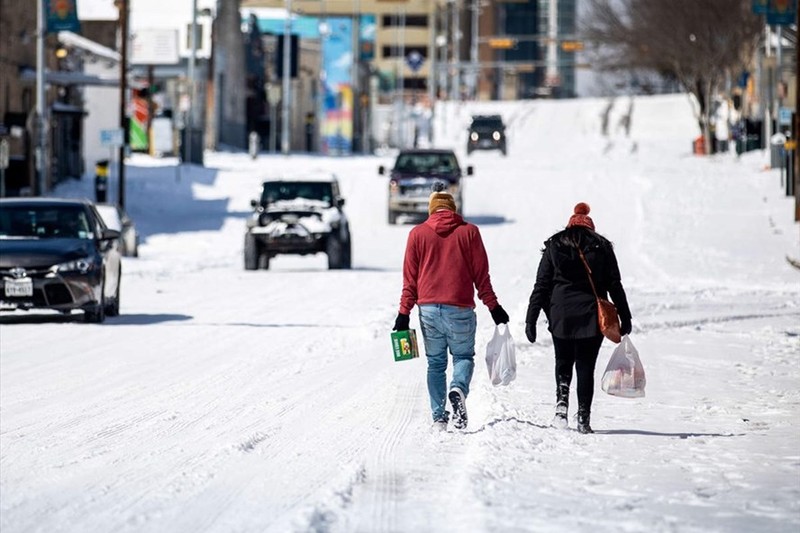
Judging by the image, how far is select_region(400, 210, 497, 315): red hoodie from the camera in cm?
1188

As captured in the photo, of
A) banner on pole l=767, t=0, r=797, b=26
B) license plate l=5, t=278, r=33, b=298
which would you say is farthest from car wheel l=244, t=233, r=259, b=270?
banner on pole l=767, t=0, r=797, b=26

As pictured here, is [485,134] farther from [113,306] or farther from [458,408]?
[458,408]

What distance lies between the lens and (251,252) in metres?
34.4

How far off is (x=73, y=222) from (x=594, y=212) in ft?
107

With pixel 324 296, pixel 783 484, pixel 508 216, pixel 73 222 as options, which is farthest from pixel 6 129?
pixel 783 484

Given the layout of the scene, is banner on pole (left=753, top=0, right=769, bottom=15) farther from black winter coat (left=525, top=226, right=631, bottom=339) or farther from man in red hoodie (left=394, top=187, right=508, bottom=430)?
man in red hoodie (left=394, top=187, right=508, bottom=430)

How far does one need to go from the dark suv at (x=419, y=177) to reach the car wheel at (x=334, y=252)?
1271 cm

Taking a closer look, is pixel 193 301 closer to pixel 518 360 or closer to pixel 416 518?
pixel 518 360

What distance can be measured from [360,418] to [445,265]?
1.74m

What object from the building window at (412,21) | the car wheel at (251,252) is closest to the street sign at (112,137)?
the car wheel at (251,252)

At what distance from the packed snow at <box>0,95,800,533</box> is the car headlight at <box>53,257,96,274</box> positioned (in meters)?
0.70

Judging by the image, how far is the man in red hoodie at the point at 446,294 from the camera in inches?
468

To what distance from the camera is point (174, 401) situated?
46.7ft

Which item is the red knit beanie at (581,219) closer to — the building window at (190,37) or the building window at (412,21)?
the building window at (190,37)
